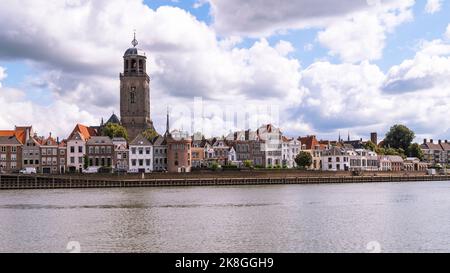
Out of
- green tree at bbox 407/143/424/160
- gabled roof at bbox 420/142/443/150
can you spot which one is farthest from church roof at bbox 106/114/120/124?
gabled roof at bbox 420/142/443/150

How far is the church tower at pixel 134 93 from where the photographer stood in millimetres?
133500

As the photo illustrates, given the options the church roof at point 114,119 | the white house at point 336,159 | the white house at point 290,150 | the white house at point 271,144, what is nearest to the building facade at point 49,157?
the church roof at point 114,119

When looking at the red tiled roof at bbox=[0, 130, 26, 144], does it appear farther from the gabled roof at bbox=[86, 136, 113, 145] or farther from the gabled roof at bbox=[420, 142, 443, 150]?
the gabled roof at bbox=[420, 142, 443, 150]

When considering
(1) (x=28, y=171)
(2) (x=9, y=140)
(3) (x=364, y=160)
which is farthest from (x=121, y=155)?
(3) (x=364, y=160)

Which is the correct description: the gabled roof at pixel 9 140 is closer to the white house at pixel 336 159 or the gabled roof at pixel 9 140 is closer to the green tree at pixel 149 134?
the green tree at pixel 149 134

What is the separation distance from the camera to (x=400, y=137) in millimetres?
169625

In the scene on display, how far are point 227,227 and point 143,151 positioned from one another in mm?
74426

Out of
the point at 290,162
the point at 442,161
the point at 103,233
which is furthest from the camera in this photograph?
the point at 442,161

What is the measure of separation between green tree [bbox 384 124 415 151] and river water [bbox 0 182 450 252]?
11668 centimetres

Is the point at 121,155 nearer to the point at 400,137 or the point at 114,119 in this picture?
the point at 114,119

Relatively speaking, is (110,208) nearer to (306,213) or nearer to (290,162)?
(306,213)
